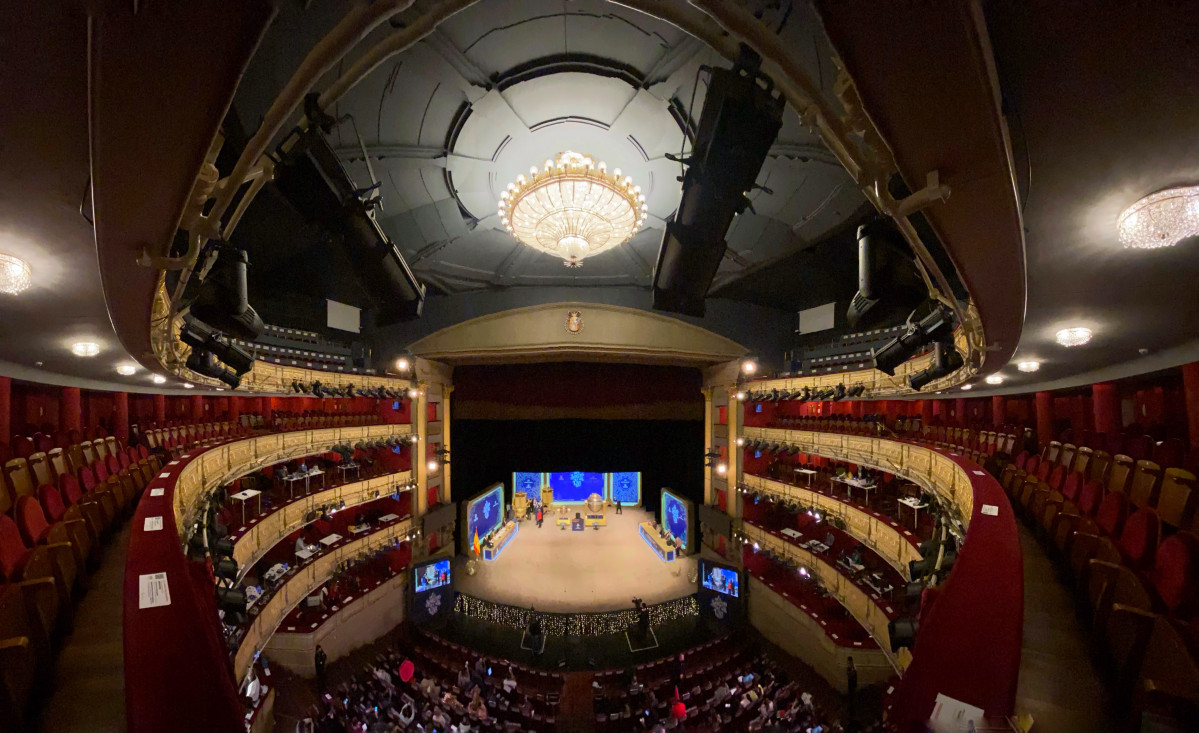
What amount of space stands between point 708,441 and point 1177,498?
1089cm

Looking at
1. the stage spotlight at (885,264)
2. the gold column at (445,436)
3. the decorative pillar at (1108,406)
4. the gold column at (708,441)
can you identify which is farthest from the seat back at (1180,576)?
the gold column at (445,436)

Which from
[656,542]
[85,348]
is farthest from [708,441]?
[85,348]

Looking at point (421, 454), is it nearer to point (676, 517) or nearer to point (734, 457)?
point (676, 517)

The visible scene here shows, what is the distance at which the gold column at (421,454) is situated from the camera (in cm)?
1341

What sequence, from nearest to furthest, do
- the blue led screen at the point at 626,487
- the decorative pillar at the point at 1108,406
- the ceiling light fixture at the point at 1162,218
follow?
the ceiling light fixture at the point at 1162,218, the decorative pillar at the point at 1108,406, the blue led screen at the point at 626,487

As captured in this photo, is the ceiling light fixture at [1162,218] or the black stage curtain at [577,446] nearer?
the ceiling light fixture at [1162,218]

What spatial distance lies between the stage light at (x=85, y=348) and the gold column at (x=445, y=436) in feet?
29.4

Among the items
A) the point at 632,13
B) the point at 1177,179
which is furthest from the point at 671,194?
the point at 1177,179

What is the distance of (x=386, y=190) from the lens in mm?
6871

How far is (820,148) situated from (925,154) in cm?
458

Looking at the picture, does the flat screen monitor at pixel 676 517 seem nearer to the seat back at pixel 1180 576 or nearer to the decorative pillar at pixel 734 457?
the decorative pillar at pixel 734 457

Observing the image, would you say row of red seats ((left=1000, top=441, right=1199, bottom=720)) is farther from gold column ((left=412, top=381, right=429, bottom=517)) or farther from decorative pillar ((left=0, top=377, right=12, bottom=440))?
decorative pillar ((left=0, top=377, right=12, bottom=440))

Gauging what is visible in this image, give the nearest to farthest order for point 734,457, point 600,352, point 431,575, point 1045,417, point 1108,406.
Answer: point 1108,406 < point 1045,417 < point 431,575 < point 600,352 < point 734,457

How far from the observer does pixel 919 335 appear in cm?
439
